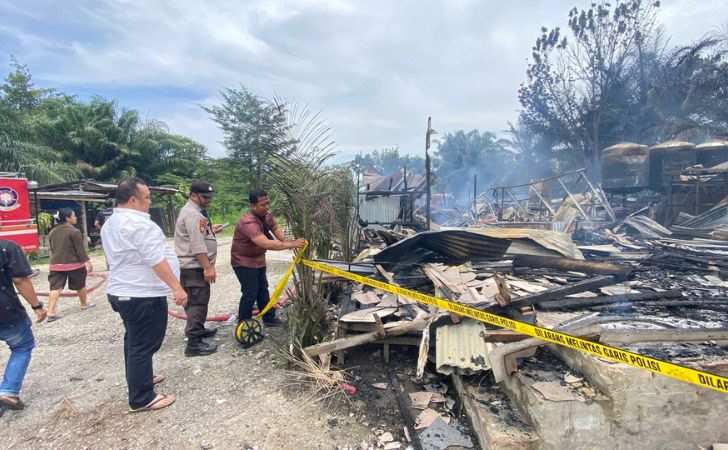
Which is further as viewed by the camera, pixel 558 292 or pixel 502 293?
pixel 558 292

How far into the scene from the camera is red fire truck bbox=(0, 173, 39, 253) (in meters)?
7.98

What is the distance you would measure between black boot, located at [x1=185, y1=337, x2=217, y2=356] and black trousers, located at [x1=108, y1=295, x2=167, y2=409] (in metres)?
0.93

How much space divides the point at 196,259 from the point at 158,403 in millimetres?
1331

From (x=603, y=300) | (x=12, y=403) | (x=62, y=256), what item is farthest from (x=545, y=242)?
(x=62, y=256)

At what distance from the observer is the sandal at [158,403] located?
8.84 feet

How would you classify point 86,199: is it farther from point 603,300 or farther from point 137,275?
point 603,300

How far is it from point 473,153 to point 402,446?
46.2 metres

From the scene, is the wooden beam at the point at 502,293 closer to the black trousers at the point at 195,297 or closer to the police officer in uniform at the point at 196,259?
the police officer in uniform at the point at 196,259

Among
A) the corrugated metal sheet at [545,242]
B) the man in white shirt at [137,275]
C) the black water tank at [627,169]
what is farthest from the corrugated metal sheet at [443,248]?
the black water tank at [627,169]

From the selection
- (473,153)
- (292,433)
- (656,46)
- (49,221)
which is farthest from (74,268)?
(473,153)

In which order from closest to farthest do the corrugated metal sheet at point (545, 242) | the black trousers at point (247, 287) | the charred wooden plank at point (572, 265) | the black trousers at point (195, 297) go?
the black trousers at point (195, 297), the charred wooden plank at point (572, 265), the black trousers at point (247, 287), the corrugated metal sheet at point (545, 242)

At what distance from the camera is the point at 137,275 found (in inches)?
99.3

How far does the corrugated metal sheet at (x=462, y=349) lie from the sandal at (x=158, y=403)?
2.16m

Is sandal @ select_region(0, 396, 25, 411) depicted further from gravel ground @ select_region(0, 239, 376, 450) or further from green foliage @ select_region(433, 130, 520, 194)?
green foliage @ select_region(433, 130, 520, 194)
